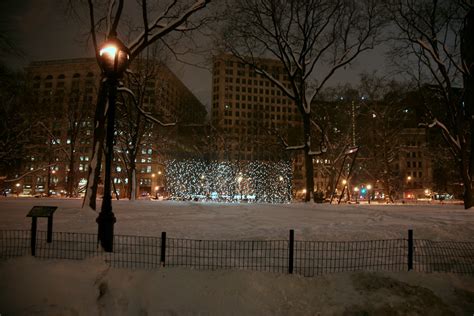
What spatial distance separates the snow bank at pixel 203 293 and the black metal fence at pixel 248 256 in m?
0.67

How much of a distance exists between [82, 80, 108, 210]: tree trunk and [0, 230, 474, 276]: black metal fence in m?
7.07

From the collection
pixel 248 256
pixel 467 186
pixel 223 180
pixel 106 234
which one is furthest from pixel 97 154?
pixel 223 180

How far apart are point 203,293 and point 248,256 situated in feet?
7.66

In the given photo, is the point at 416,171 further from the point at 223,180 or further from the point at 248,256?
the point at 248,256

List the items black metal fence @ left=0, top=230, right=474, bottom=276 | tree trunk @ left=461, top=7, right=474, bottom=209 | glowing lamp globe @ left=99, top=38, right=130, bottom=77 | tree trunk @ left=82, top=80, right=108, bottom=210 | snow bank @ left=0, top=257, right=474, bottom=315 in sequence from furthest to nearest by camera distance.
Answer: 1. tree trunk @ left=461, top=7, right=474, bottom=209
2. tree trunk @ left=82, top=80, right=108, bottom=210
3. glowing lamp globe @ left=99, top=38, right=130, bottom=77
4. black metal fence @ left=0, top=230, right=474, bottom=276
5. snow bank @ left=0, top=257, right=474, bottom=315

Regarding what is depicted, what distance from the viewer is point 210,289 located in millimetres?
6562

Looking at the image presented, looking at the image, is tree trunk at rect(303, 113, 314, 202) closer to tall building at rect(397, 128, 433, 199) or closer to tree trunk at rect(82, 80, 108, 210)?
tree trunk at rect(82, 80, 108, 210)

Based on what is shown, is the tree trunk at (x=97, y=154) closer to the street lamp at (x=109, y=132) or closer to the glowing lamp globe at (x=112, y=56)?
the street lamp at (x=109, y=132)

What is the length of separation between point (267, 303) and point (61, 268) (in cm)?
411

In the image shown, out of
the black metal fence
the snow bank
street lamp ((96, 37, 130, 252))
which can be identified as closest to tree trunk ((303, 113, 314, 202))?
the black metal fence

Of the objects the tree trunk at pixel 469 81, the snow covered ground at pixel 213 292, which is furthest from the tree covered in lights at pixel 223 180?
the snow covered ground at pixel 213 292

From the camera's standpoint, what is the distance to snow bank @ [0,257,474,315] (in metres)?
6.11

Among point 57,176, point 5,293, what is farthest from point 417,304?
point 57,176

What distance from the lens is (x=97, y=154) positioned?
697 inches
